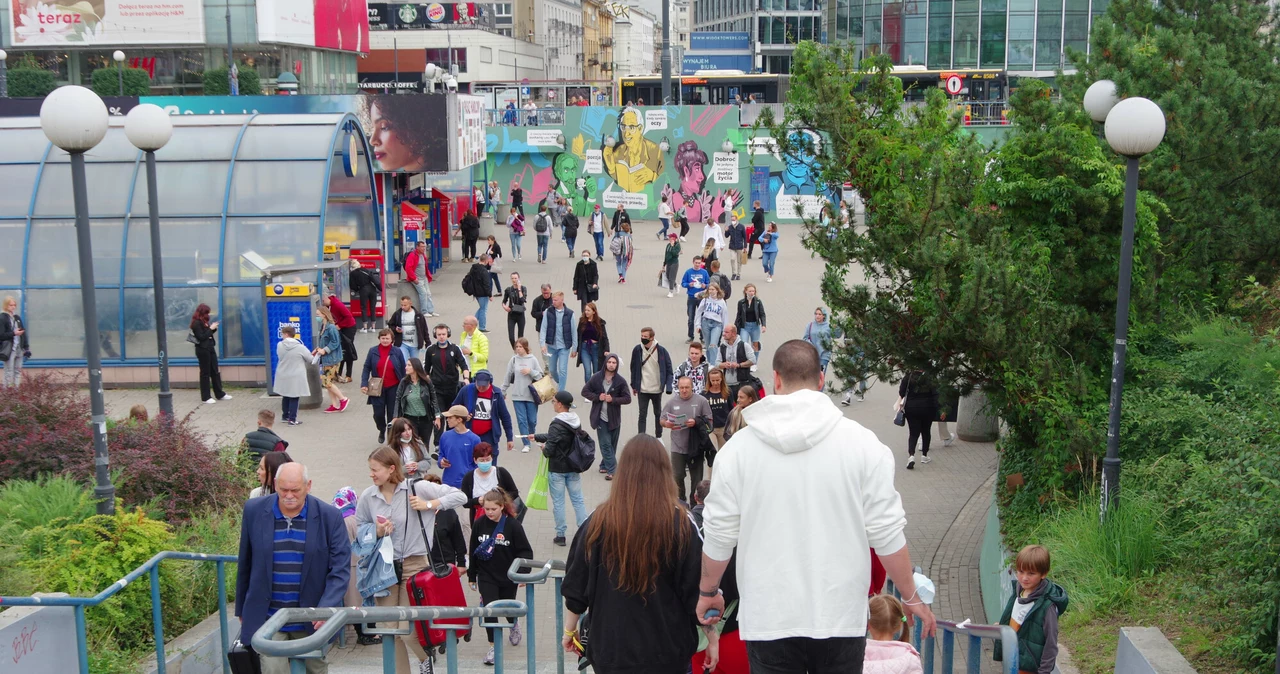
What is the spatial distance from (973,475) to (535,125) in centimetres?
3047

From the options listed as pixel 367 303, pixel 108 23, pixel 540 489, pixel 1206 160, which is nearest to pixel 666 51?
pixel 367 303

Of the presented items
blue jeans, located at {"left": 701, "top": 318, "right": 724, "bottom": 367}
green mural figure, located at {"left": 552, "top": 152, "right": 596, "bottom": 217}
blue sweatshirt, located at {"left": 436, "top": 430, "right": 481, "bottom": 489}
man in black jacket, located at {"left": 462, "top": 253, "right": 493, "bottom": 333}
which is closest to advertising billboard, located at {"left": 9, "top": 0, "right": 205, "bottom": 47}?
green mural figure, located at {"left": 552, "top": 152, "right": 596, "bottom": 217}

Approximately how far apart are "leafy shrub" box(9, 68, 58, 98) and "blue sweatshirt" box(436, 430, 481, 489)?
1557 inches

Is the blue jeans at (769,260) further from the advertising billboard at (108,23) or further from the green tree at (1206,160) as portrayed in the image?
the advertising billboard at (108,23)

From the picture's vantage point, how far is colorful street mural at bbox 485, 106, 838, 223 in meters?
40.2

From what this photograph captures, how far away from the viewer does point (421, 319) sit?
17844 millimetres

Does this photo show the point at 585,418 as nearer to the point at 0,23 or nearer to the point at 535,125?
the point at 535,125

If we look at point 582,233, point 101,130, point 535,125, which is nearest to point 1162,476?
point 101,130

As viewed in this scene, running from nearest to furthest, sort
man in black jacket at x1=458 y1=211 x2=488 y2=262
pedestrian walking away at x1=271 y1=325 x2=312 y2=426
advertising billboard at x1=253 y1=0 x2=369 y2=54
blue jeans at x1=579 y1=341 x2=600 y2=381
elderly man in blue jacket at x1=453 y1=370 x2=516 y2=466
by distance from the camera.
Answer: elderly man in blue jacket at x1=453 y1=370 x2=516 y2=466, pedestrian walking away at x1=271 y1=325 x2=312 y2=426, blue jeans at x1=579 y1=341 x2=600 y2=381, man in black jacket at x1=458 y1=211 x2=488 y2=262, advertising billboard at x1=253 y1=0 x2=369 y2=54

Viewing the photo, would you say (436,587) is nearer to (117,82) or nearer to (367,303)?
(367,303)

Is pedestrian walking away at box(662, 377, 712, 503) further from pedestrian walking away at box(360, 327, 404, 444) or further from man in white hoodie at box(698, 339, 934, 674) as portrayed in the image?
man in white hoodie at box(698, 339, 934, 674)

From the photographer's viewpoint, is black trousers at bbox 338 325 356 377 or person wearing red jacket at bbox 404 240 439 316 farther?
person wearing red jacket at bbox 404 240 439 316

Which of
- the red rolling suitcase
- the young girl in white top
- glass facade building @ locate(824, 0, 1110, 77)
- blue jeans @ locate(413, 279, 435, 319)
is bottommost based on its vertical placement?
the red rolling suitcase

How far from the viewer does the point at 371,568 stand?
7859 mm
